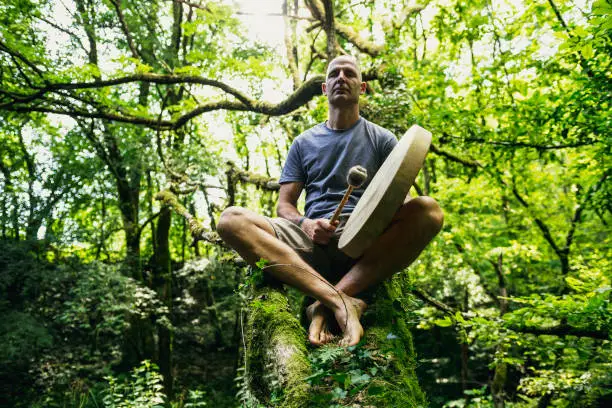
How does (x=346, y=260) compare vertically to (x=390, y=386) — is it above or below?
above

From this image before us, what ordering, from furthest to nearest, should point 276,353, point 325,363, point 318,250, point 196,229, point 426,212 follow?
1. point 196,229
2. point 318,250
3. point 426,212
4. point 276,353
5. point 325,363

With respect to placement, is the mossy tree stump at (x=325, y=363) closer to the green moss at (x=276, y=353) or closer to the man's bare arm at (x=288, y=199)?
the green moss at (x=276, y=353)

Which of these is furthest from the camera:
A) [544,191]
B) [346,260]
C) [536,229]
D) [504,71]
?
[544,191]

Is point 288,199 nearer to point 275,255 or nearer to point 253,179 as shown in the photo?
point 275,255

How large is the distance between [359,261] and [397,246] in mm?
240

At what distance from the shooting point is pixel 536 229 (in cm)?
852

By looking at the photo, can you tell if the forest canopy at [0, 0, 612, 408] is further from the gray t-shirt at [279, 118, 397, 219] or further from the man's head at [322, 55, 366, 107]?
the man's head at [322, 55, 366, 107]

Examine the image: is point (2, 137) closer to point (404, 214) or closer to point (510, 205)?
point (404, 214)

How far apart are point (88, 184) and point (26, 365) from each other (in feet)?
13.8

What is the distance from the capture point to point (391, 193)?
5.66 ft

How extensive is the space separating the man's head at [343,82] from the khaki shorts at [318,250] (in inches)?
33.4

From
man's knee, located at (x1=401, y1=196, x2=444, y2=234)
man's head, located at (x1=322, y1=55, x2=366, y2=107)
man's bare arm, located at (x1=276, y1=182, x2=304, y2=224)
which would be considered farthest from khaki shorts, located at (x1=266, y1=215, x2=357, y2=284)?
man's head, located at (x1=322, y1=55, x2=366, y2=107)

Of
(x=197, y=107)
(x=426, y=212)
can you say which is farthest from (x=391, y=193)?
(x=197, y=107)

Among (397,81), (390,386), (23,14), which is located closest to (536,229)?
(397,81)
